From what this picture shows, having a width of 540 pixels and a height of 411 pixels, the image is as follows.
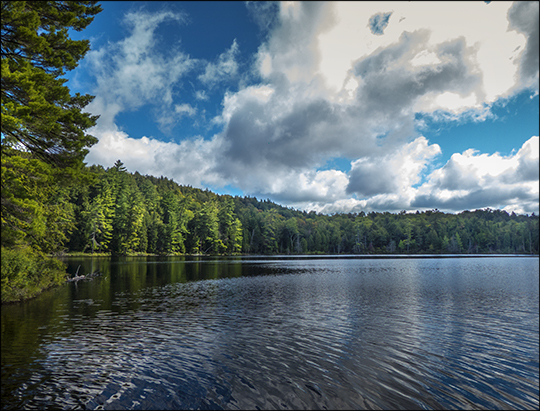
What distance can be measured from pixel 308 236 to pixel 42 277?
165 meters

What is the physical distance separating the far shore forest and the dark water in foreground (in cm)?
582

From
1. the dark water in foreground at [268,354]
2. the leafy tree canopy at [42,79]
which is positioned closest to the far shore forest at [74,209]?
the leafy tree canopy at [42,79]

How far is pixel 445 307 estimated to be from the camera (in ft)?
74.8

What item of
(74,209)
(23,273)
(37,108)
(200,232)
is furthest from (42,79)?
(200,232)

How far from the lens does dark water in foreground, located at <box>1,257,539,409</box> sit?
909 cm

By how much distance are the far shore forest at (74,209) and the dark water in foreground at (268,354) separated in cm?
582

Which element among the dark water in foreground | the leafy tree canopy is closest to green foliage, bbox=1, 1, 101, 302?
the leafy tree canopy

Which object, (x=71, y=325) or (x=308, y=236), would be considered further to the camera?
(x=308, y=236)

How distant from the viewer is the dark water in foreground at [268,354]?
909cm

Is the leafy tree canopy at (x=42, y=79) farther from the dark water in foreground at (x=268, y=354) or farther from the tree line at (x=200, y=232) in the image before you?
the dark water in foreground at (x=268, y=354)

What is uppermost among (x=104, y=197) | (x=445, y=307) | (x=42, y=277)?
(x=104, y=197)

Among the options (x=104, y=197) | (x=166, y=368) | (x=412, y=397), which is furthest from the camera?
(x=104, y=197)

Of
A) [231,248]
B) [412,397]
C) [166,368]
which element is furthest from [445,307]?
[231,248]

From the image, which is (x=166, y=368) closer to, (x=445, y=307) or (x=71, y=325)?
(x=71, y=325)
